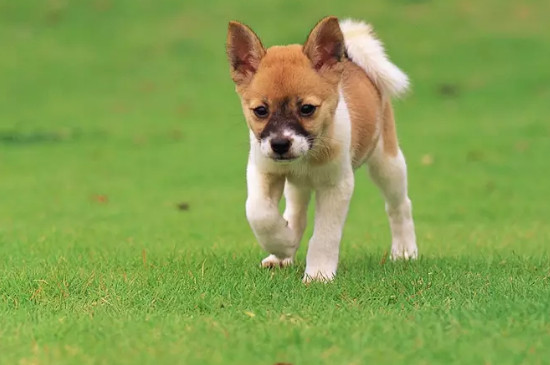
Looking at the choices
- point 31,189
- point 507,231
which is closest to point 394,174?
point 507,231

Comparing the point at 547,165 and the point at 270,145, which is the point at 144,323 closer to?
the point at 270,145

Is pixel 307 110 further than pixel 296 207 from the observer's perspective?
No

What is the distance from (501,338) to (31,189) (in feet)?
29.4

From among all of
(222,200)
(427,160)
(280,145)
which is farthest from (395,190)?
(427,160)

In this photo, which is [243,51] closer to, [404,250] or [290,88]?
[290,88]

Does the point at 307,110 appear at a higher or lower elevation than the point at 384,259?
higher

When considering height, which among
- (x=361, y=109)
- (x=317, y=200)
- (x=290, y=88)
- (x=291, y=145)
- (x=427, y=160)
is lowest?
(x=427, y=160)

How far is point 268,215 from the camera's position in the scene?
574 centimetres

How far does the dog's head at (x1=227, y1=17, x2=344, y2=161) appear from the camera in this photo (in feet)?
17.8

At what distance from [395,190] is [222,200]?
4.66m

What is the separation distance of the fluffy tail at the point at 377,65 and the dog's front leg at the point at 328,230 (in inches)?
43.1

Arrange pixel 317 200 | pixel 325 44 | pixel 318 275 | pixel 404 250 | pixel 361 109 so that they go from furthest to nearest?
pixel 404 250 → pixel 361 109 → pixel 317 200 → pixel 325 44 → pixel 318 275

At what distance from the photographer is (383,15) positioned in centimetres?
2395

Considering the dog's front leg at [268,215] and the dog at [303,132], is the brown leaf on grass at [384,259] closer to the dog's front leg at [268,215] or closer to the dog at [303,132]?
the dog at [303,132]
